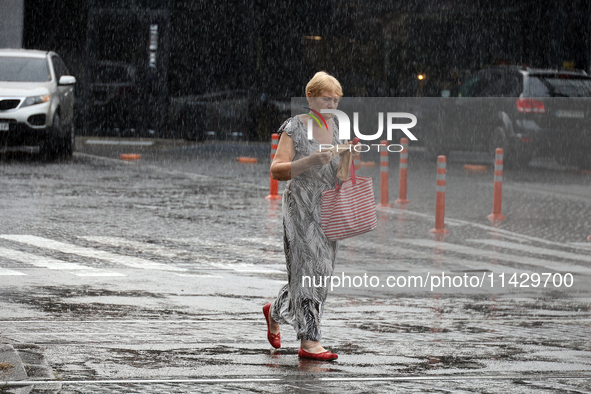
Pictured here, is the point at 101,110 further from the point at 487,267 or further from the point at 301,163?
the point at 301,163

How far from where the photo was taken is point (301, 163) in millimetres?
6496

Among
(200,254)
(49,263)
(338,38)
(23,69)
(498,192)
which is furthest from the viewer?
(338,38)

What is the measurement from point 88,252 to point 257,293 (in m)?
2.50

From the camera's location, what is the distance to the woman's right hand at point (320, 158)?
21.2 ft

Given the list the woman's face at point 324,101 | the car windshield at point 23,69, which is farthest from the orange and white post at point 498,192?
the car windshield at point 23,69

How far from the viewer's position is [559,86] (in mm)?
22219

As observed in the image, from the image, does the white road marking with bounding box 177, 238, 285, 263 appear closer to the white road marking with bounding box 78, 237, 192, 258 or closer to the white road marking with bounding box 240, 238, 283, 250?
the white road marking with bounding box 240, 238, 283, 250

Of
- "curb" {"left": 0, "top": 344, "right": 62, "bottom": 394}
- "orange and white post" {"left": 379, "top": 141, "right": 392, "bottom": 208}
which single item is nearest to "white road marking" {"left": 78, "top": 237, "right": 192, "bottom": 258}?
"curb" {"left": 0, "top": 344, "right": 62, "bottom": 394}

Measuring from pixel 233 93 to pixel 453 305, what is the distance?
2082cm

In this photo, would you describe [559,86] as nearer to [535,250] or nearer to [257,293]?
[535,250]

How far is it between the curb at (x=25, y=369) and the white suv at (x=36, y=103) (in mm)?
14155

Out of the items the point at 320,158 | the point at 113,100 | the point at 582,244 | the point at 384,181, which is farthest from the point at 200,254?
the point at 113,100

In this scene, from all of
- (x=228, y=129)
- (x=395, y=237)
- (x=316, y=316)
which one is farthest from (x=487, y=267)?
(x=228, y=129)

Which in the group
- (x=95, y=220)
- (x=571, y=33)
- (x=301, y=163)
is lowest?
(x=95, y=220)
